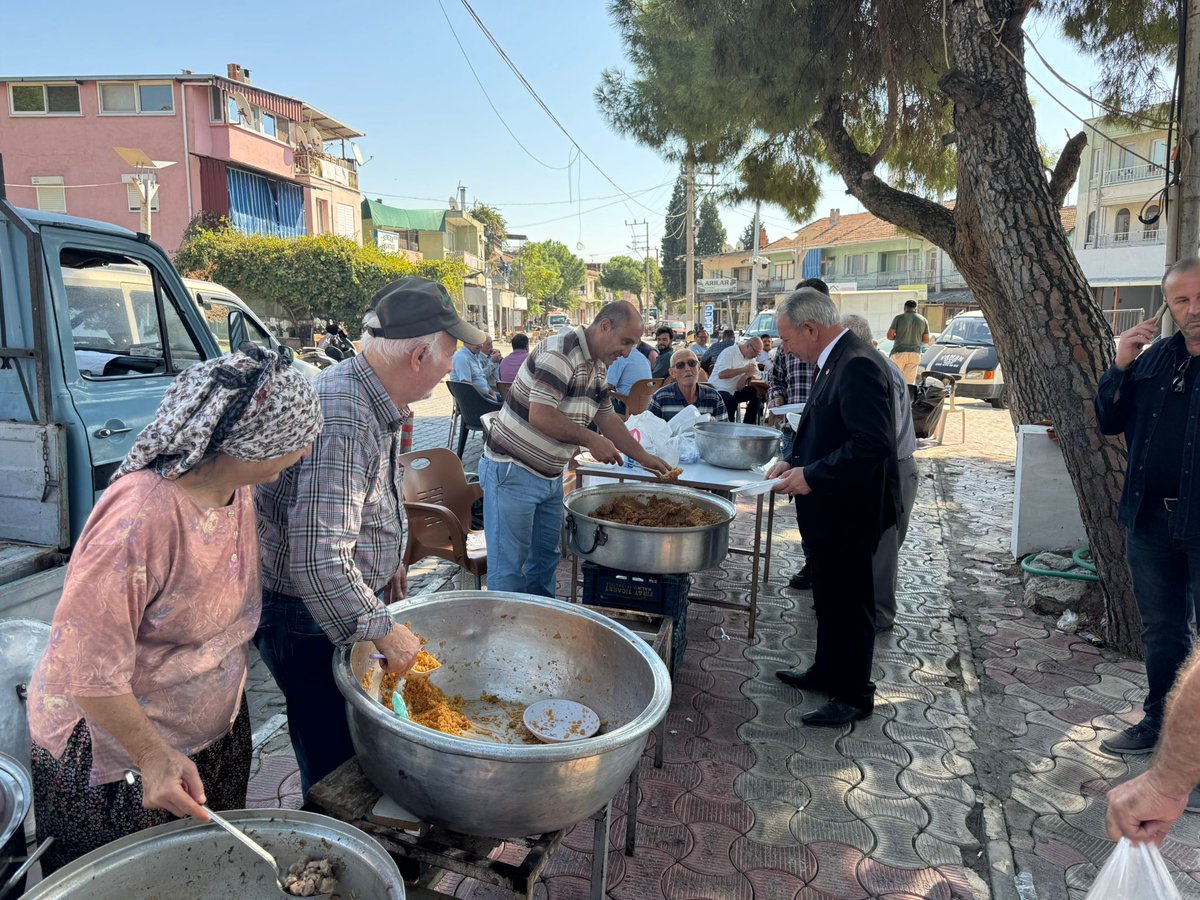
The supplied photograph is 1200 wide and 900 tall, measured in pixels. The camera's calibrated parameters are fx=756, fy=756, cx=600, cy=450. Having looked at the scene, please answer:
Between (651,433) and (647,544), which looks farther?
(651,433)

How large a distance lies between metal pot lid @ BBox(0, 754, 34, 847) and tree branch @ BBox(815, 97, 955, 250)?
5.62m

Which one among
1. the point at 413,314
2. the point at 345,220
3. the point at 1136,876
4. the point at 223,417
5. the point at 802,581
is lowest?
the point at 802,581

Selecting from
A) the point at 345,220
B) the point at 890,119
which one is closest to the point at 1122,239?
the point at 890,119

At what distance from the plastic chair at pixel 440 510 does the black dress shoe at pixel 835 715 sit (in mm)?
1863

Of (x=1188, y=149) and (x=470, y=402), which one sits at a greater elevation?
(x=1188, y=149)

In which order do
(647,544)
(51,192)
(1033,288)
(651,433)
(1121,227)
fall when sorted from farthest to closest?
(1121,227)
(51,192)
(651,433)
(1033,288)
(647,544)

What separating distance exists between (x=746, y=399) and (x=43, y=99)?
1056 inches

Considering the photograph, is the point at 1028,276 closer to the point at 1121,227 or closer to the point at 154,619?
the point at 154,619

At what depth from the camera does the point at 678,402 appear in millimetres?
6859

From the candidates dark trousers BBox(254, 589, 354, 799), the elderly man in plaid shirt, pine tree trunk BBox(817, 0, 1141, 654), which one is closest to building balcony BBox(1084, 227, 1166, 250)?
pine tree trunk BBox(817, 0, 1141, 654)

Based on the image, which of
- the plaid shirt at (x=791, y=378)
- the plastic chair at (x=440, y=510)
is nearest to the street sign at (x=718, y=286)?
the plaid shirt at (x=791, y=378)

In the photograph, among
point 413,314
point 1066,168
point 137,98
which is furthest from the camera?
point 137,98

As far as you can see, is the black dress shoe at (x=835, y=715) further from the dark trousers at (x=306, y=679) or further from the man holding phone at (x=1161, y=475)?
the dark trousers at (x=306, y=679)

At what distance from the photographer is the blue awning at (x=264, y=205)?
2542cm
